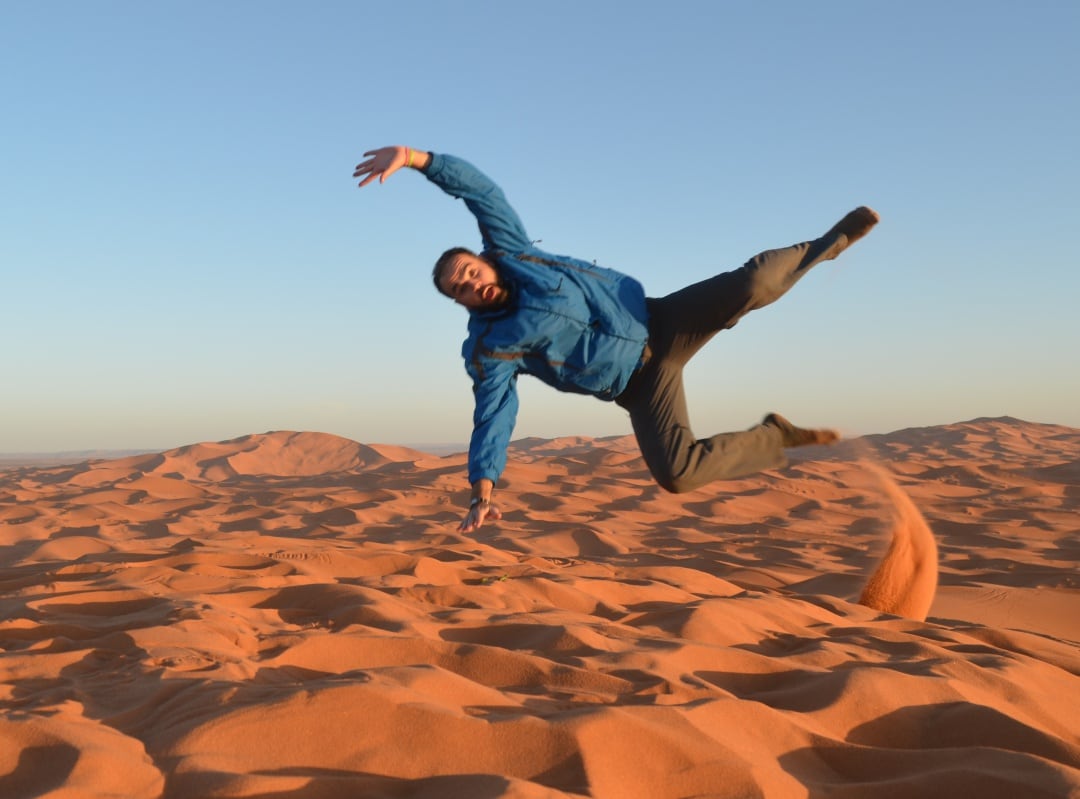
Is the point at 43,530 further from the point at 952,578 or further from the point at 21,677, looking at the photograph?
the point at 952,578

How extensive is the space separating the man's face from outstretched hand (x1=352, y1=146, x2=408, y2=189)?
41cm

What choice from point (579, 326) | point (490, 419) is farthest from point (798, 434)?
point (490, 419)

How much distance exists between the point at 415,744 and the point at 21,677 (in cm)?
156

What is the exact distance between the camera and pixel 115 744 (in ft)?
7.07

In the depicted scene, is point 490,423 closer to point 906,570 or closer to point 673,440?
point 673,440

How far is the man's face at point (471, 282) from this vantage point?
3.40 metres

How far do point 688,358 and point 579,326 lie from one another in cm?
64

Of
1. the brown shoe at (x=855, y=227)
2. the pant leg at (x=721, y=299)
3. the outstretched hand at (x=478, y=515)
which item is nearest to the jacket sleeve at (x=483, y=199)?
the pant leg at (x=721, y=299)

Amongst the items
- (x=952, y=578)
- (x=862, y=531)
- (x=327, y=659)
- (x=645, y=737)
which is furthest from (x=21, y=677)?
(x=862, y=531)

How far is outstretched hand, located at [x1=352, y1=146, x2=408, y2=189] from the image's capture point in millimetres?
3320

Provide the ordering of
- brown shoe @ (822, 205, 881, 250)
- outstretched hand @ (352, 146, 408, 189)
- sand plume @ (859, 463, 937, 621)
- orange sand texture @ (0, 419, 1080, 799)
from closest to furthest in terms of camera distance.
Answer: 1. orange sand texture @ (0, 419, 1080, 799)
2. outstretched hand @ (352, 146, 408, 189)
3. brown shoe @ (822, 205, 881, 250)
4. sand plume @ (859, 463, 937, 621)

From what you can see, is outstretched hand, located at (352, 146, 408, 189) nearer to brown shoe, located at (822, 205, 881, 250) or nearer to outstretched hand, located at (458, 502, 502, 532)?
outstretched hand, located at (458, 502, 502, 532)

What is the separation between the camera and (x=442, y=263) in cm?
342

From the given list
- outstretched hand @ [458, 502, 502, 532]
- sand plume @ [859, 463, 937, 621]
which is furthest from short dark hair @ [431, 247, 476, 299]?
sand plume @ [859, 463, 937, 621]
